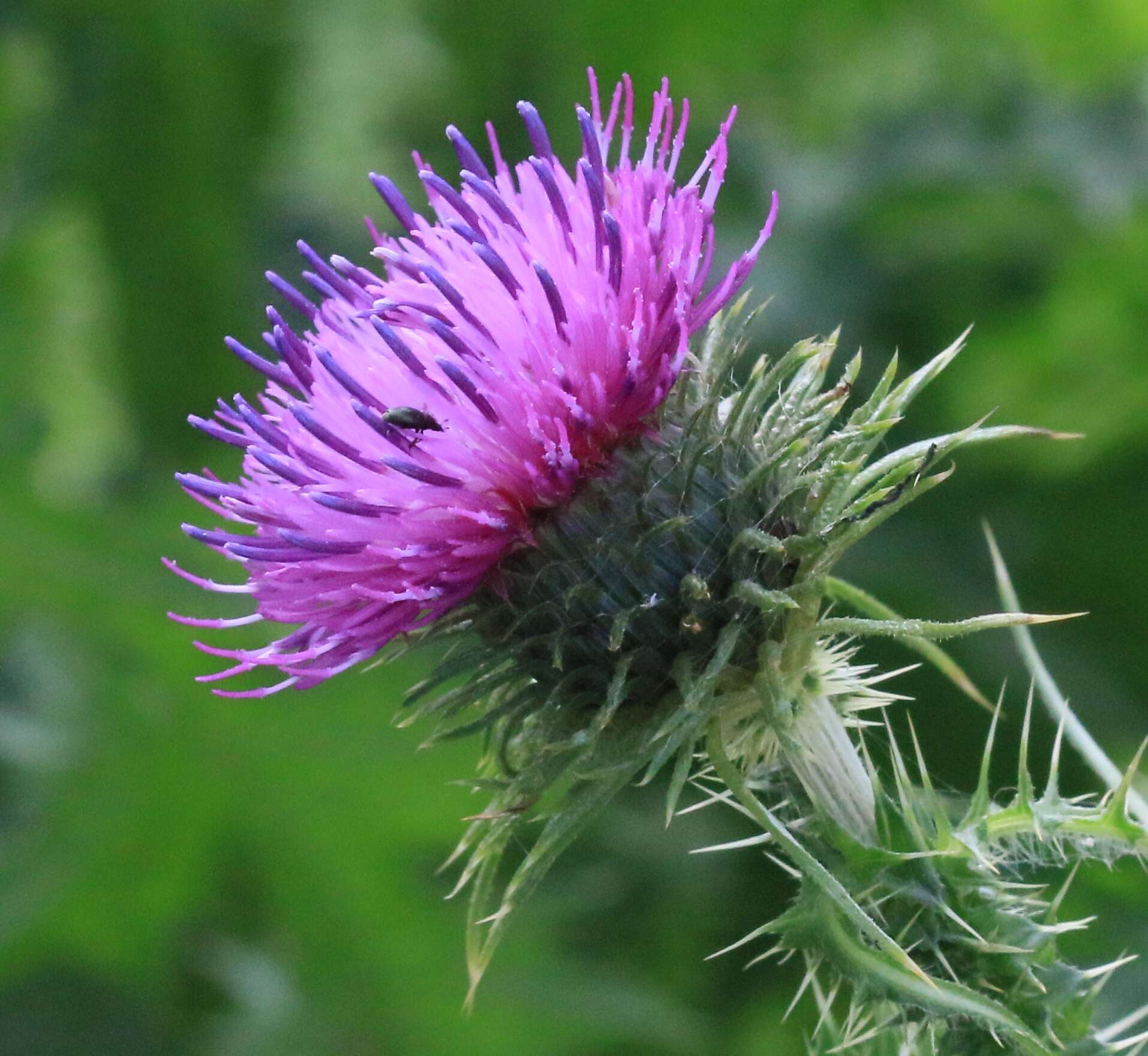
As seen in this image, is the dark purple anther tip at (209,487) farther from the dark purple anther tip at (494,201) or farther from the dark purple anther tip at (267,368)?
the dark purple anther tip at (494,201)

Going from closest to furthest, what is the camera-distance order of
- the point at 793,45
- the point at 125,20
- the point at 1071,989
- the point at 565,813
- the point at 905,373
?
the point at 565,813 < the point at 1071,989 < the point at 905,373 < the point at 125,20 < the point at 793,45

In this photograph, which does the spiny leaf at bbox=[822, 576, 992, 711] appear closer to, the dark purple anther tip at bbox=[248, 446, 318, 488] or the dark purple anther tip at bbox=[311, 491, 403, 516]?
the dark purple anther tip at bbox=[311, 491, 403, 516]

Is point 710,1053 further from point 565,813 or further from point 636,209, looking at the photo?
point 636,209

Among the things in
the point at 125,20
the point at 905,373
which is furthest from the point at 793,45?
the point at 125,20

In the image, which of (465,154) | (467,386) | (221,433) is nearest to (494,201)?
(465,154)

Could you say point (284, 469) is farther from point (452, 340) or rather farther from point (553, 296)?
point (553, 296)

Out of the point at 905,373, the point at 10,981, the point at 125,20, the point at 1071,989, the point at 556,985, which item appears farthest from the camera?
the point at 125,20
